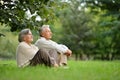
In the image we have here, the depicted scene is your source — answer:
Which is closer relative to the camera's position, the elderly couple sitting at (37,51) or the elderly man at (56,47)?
the elderly couple sitting at (37,51)

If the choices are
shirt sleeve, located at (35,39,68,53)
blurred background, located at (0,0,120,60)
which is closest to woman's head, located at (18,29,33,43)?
shirt sleeve, located at (35,39,68,53)

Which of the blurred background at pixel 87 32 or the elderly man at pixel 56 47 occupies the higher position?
the elderly man at pixel 56 47

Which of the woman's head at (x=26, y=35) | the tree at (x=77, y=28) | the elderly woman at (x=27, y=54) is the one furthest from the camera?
the tree at (x=77, y=28)

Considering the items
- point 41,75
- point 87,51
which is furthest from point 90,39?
point 41,75

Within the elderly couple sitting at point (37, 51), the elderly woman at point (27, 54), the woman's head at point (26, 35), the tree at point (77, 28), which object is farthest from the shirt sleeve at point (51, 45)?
the tree at point (77, 28)

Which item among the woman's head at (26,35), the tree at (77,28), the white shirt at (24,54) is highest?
the woman's head at (26,35)

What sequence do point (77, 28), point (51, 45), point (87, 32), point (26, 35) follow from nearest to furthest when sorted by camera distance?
point (26, 35) < point (51, 45) < point (87, 32) < point (77, 28)

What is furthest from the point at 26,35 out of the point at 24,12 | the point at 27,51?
the point at 24,12

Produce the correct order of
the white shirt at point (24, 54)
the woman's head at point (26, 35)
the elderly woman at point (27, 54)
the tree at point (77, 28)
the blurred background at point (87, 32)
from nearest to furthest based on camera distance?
1. the elderly woman at point (27, 54)
2. the white shirt at point (24, 54)
3. the woman's head at point (26, 35)
4. the blurred background at point (87, 32)
5. the tree at point (77, 28)

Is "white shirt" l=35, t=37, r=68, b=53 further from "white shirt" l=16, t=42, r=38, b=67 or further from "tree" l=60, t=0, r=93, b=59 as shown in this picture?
"tree" l=60, t=0, r=93, b=59

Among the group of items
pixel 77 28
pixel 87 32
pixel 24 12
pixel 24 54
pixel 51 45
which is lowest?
pixel 87 32

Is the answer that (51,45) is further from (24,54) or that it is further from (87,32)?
(87,32)

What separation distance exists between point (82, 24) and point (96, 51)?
3.95 metres

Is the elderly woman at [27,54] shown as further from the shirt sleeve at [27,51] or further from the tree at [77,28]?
the tree at [77,28]
